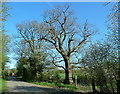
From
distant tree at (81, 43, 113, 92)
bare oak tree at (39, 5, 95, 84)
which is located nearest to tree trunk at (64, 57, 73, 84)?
bare oak tree at (39, 5, 95, 84)

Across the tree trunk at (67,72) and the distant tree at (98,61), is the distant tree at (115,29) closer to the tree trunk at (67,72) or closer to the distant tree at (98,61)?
the distant tree at (98,61)

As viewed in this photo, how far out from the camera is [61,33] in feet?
39.2

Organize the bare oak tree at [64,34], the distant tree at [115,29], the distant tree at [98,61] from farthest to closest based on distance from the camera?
the bare oak tree at [64,34]
the distant tree at [98,61]
the distant tree at [115,29]

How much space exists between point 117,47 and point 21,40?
10.0 metres

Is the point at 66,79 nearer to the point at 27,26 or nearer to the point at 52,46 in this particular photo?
the point at 52,46

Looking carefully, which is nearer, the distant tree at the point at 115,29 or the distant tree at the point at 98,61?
the distant tree at the point at 115,29

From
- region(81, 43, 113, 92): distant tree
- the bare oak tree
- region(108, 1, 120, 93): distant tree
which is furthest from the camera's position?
the bare oak tree

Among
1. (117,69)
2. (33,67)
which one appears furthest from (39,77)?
(117,69)

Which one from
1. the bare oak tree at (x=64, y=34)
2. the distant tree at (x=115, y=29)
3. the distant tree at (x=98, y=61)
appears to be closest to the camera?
the distant tree at (x=115, y=29)

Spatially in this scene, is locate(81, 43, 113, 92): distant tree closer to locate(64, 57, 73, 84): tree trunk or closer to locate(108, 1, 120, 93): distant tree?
locate(108, 1, 120, 93): distant tree

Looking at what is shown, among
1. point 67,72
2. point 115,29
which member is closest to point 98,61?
point 115,29

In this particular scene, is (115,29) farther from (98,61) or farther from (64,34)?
(64,34)

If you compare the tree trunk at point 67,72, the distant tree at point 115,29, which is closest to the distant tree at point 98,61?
the distant tree at point 115,29

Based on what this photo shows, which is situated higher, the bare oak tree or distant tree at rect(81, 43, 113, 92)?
the bare oak tree
